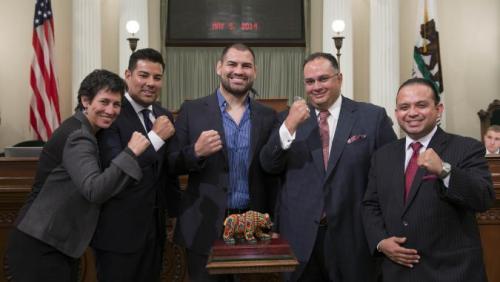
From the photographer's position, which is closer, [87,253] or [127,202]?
[127,202]

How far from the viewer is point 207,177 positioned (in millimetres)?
2814

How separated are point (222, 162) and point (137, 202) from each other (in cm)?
46

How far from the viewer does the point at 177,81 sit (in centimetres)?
1211

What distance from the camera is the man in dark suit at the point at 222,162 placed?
9.09ft

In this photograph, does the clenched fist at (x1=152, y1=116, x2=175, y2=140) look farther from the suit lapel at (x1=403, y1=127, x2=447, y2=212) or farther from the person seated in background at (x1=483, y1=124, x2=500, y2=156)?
the person seated in background at (x1=483, y1=124, x2=500, y2=156)

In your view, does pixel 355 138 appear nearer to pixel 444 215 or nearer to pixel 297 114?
pixel 297 114

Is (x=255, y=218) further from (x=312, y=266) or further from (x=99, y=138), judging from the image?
(x=99, y=138)

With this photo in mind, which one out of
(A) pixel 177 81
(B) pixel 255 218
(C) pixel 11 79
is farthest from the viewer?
(A) pixel 177 81

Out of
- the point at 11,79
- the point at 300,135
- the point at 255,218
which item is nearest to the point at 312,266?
the point at 255,218

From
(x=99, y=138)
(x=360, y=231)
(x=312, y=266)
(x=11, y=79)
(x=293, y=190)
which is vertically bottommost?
(x=312, y=266)

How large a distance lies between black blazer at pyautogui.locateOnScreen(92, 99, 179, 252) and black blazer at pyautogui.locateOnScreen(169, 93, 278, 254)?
15cm

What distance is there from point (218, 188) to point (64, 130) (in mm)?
794

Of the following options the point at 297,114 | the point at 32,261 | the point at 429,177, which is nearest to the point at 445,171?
the point at 429,177

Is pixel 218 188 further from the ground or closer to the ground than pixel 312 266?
further from the ground
